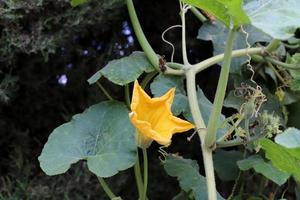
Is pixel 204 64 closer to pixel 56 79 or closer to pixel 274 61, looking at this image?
pixel 274 61

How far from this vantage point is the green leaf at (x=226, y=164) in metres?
1.26

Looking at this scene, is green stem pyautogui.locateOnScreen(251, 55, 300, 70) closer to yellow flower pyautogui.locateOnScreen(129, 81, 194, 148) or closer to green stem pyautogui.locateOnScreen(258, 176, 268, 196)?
green stem pyautogui.locateOnScreen(258, 176, 268, 196)

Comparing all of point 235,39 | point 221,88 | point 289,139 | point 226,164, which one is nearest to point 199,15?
point 235,39

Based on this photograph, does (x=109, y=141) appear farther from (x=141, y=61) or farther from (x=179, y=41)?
(x=179, y=41)

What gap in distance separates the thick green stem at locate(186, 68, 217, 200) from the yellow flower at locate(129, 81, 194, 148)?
72 mm

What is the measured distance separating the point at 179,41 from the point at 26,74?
392 mm

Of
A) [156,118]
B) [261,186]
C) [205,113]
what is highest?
[156,118]

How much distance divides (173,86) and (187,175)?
161 mm

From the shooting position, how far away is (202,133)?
982 millimetres

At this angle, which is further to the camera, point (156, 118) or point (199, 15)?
point (199, 15)

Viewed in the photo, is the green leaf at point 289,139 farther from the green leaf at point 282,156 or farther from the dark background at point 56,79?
the dark background at point 56,79

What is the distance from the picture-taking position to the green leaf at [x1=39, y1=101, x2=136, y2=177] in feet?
3.15

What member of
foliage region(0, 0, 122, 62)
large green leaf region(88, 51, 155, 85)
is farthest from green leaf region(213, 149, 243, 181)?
foliage region(0, 0, 122, 62)

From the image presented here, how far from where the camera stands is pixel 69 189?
3.91ft
